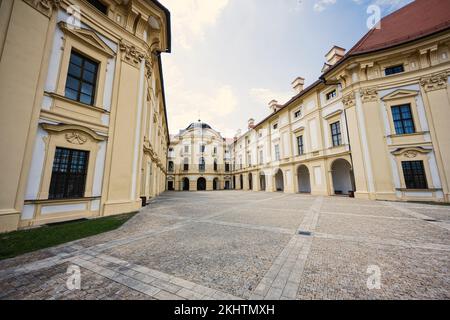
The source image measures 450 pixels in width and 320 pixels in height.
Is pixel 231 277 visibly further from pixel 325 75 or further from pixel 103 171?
pixel 325 75

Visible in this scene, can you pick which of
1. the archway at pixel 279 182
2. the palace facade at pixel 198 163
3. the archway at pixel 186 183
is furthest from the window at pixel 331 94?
the archway at pixel 186 183

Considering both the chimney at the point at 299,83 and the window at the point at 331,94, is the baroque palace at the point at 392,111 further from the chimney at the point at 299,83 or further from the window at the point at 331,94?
the chimney at the point at 299,83

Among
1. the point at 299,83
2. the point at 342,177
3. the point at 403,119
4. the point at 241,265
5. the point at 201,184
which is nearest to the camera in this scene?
the point at 241,265

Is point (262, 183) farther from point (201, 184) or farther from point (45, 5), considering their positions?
point (45, 5)

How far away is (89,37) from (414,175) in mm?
20440

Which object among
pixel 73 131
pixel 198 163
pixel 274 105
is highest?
pixel 274 105

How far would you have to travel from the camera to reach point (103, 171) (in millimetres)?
7418

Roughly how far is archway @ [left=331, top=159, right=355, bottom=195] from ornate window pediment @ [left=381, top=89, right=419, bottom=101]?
275 inches

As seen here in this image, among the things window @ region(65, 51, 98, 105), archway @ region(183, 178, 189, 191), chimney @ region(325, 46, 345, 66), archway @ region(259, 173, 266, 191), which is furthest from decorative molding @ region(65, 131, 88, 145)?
archway @ region(183, 178, 189, 191)

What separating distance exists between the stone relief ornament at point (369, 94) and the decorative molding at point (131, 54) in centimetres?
1597

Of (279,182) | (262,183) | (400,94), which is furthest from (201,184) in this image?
(400,94)

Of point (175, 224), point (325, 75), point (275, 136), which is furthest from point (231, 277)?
point (275, 136)

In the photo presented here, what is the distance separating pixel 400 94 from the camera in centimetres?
1247

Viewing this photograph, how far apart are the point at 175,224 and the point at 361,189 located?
14.2m
